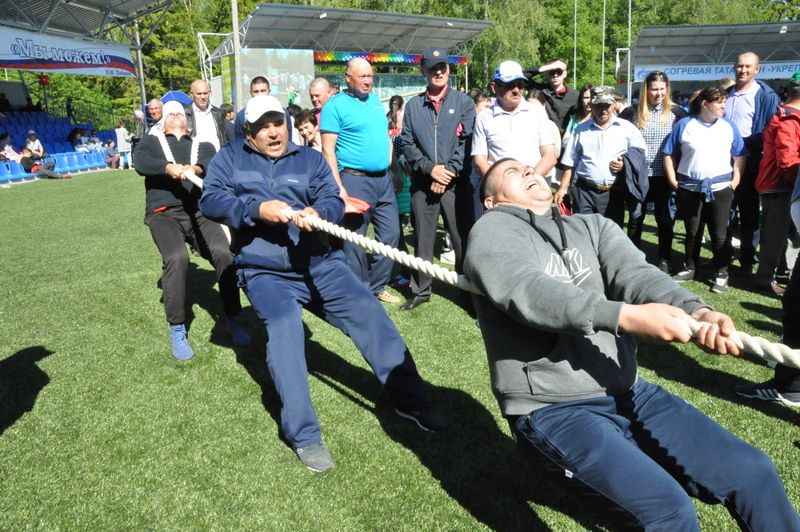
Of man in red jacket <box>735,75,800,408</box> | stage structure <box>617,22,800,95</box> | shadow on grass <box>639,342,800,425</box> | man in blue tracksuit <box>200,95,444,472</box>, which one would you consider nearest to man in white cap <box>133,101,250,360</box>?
man in blue tracksuit <box>200,95,444,472</box>

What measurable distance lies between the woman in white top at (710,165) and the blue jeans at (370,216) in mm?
3080

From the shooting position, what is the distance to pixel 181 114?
18.5ft

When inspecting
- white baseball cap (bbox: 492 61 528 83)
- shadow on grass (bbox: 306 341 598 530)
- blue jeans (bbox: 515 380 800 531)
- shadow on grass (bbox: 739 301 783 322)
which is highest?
white baseball cap (bbox: 492 61 528 83)

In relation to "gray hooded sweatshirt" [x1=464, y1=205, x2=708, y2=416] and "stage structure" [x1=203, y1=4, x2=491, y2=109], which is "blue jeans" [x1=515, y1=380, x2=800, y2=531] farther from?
"stage structure" [x1=203, y1=4, x2=491, y2=109]

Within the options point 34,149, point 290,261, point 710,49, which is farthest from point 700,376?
point 710,49

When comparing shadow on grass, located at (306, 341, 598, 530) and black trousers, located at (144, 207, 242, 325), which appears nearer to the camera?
shadow on grass, located at (306, 341, 598, 530)

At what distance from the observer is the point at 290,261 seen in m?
3.86

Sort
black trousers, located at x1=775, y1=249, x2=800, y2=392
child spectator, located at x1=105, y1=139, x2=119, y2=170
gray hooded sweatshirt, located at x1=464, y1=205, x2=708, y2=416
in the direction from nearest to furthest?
gray hooded sweatshirt, located at x1=464, y1=205, x2=708, y2=416 → black trousers, located at x1=775, y1=249, x2=800, y2=392 → child spectator, located at x1=105, y1=139, x2=119, y2=170

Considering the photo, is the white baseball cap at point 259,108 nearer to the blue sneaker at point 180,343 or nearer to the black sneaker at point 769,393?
the blue sneaker at point 180,343

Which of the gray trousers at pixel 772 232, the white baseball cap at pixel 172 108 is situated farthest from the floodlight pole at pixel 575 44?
the white baseball cap at pixel 172 108

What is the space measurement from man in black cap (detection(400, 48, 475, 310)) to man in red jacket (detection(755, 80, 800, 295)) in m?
2.89

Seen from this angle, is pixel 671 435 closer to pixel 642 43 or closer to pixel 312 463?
pixel 312 463

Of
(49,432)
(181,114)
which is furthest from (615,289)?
(181,114)

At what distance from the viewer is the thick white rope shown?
6.07 feet
